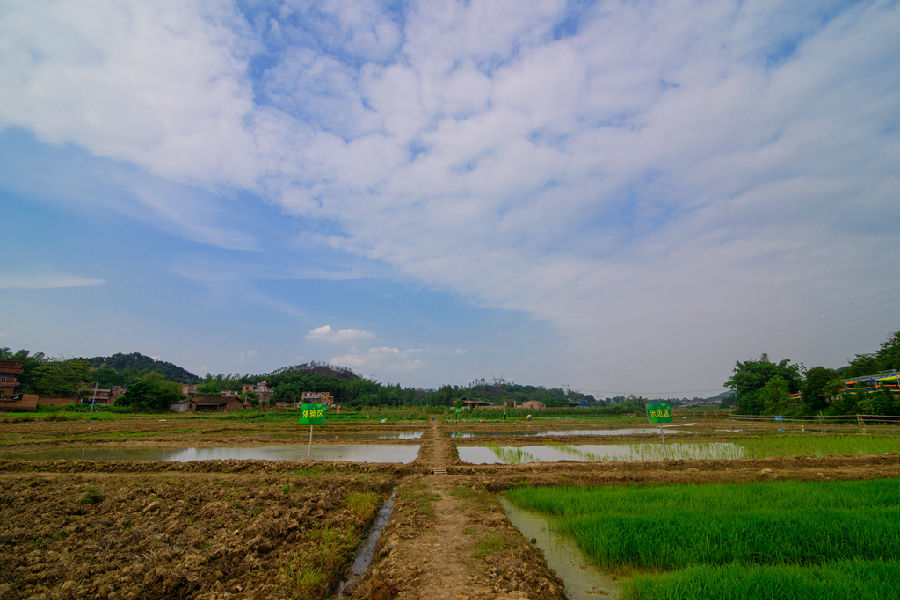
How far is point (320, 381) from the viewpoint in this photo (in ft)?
271

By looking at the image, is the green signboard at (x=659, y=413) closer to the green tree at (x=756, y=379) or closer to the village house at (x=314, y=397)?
the green tree at (x=756, y=379)

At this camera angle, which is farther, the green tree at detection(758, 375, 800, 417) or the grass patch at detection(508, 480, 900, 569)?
the green tree at detection(758, 375, 800, 417)

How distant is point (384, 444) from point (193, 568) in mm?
17631

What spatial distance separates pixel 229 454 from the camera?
57.5 ft

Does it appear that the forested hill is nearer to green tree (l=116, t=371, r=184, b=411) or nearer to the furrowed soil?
green tree (l=116, t=371, r=184, b=411)

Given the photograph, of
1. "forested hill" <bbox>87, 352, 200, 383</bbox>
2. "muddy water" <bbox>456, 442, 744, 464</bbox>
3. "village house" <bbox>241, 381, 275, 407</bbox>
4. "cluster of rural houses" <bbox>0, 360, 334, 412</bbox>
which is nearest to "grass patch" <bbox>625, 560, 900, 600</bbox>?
"muddy water" <bbox>456, 442, 744, 464</bbox>

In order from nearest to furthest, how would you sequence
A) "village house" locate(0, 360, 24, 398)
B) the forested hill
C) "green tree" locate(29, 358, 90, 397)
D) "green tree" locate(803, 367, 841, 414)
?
1. "green tree" locate(803, 367, 841, 414)
2. "village house" locate(0, 360, 24, 398)
3. "green tree" locate(29, 358, 90, 397)
4. the forested hill

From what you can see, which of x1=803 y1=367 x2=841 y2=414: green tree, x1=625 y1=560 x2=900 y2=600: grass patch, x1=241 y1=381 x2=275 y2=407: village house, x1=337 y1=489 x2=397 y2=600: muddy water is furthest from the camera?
x1=241 y1=381 x2=275 y2=407: village house

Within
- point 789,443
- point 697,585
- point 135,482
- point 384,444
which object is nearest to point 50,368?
point 384,444

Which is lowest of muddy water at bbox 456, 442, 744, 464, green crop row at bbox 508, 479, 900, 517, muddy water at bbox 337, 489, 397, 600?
muddy water at bbox 456, 442, 744, 464

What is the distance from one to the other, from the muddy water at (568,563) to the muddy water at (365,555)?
281 cm

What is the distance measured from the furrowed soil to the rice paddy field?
1.35 meters

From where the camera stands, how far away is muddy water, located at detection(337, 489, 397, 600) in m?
5.23

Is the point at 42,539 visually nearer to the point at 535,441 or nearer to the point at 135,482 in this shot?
the point at 135,482
